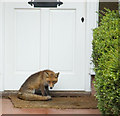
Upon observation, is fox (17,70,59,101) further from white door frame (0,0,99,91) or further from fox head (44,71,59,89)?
white door frame (0,0,99,91)

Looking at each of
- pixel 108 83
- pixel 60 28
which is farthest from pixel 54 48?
pixel 108 83

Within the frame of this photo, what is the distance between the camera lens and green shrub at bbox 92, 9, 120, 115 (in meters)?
2.95

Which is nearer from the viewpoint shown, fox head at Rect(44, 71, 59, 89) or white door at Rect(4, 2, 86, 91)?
fox head at Rect(44, 71, 59, 89)

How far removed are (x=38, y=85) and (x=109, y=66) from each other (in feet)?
6.07

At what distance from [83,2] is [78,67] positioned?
98cm

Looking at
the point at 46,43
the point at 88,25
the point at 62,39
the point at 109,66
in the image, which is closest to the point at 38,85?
the point at 46,43

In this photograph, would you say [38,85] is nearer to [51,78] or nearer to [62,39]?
[51,78]

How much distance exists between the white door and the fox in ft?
1.00

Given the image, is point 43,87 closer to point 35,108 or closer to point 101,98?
point 35,108

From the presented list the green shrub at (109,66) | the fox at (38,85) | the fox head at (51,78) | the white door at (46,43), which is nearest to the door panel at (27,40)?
the white door at (46,43)

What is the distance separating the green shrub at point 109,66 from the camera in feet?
9.68

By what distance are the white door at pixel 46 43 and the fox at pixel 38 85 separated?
1.00 feet

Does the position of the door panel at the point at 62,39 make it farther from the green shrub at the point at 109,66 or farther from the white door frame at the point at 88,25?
the green shrub at the point at 109,66

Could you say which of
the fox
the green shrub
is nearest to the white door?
the fox
